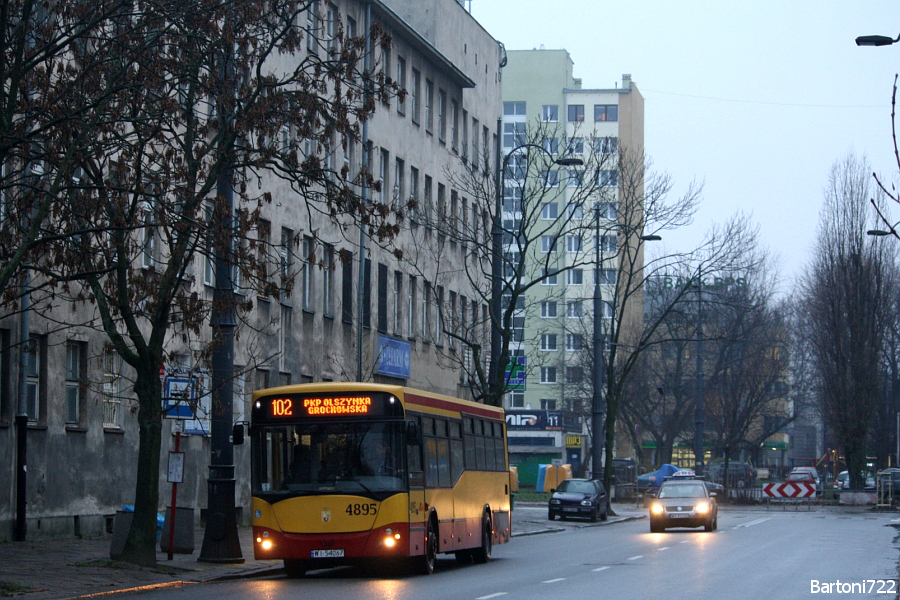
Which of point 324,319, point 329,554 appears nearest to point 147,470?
point 329,554

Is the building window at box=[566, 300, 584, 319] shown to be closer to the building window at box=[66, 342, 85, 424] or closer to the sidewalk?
the building window at box=[66, 342, 85, 424]

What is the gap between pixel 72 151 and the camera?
16.6 m

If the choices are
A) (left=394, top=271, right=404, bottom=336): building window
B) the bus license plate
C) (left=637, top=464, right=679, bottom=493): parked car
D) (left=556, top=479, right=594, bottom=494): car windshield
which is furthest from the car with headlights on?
(left=637, top=464, right=679, bottom=493): parked car

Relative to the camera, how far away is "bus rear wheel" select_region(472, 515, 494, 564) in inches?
989

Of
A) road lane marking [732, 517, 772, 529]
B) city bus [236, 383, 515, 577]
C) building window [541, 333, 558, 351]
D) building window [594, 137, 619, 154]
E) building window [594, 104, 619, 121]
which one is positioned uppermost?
building window [594, 104, 619, 121]

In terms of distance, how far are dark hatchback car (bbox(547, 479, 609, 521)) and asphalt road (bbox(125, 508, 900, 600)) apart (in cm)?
1078

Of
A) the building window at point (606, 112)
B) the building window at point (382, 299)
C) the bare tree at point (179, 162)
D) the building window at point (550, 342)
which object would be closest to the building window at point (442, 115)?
the building window at point (382, 299)

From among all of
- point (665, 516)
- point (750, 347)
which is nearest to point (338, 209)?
point (665, 516)

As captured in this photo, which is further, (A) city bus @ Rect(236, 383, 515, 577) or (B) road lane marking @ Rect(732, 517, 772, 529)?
(B) road lane marking @ Rect(732, 517, 772, 529)

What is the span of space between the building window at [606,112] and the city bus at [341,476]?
103898 millimetres

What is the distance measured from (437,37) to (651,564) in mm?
31532

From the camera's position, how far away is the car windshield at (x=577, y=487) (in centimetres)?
4778

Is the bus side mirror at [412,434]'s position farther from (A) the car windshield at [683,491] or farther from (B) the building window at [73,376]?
(A) the car windshield at [683,491]

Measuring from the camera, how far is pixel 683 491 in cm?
3906
